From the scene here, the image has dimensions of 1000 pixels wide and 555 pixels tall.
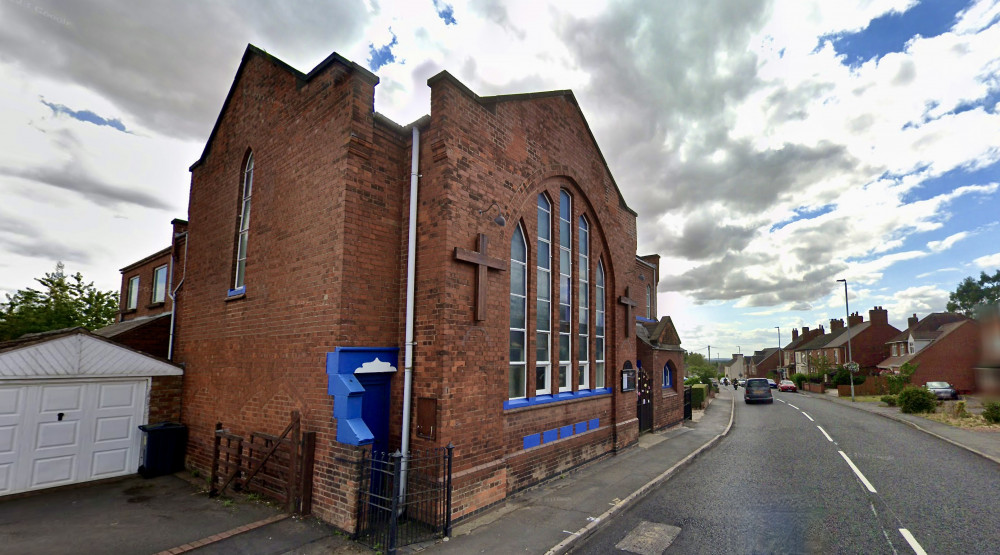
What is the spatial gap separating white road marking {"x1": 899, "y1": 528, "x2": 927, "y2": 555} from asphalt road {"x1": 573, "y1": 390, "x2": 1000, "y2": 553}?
0.01 m

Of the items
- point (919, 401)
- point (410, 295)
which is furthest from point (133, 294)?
point (919, 401)

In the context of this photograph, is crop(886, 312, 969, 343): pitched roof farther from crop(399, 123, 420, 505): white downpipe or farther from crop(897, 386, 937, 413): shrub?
crop(399, 123, 420, 505): white downpipe

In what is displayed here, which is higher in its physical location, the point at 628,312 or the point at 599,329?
the point at 628,312

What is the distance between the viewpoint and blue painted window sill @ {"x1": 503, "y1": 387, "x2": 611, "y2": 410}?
28.1 ft

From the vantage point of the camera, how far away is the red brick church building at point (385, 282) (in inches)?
272

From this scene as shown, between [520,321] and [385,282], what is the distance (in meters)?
2.91

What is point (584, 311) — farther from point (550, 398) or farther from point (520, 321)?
point (520, 321)

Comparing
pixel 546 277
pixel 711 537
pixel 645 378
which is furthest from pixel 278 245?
pixel 645 378

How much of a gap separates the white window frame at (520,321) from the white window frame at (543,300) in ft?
1.03

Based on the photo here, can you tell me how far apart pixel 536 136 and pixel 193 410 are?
31.1 feet

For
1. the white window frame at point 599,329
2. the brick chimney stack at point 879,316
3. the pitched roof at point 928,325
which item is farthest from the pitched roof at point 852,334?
the white window frame at point 599,329

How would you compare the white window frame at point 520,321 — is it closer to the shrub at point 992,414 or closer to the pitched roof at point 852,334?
the shrub at point 992,414

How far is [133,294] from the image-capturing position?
17656 millimetres

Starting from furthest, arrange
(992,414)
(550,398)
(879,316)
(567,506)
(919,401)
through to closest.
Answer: (879,316)
(919,401)
(992,414)
(550,398)
(567,506)
